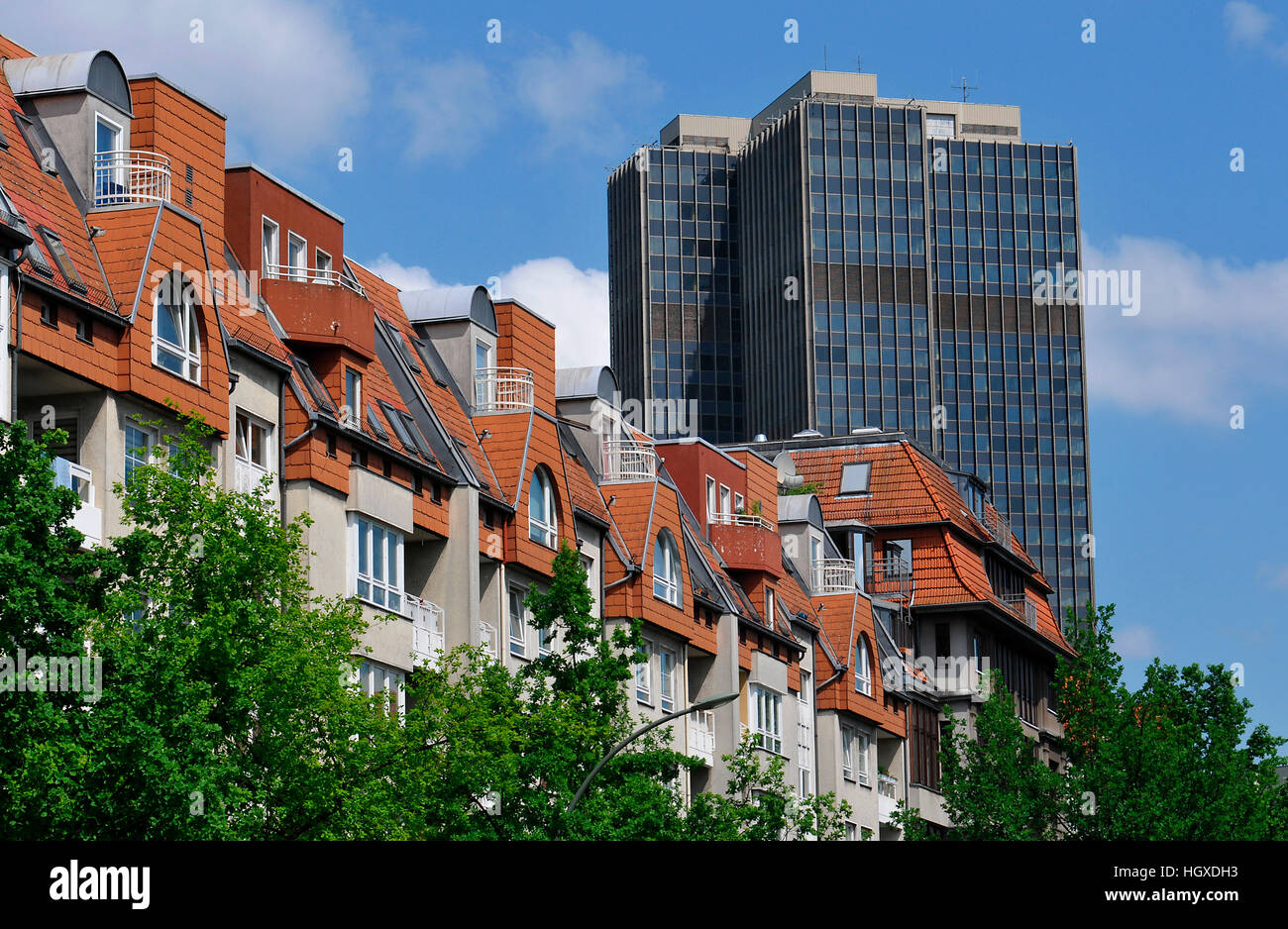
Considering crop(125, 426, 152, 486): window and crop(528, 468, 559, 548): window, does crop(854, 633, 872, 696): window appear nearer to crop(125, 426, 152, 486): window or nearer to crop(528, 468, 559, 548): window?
crop(528, 468, 559, 548): window

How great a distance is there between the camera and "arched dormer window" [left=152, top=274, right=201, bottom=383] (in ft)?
Result: 124

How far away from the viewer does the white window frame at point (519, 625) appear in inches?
2044

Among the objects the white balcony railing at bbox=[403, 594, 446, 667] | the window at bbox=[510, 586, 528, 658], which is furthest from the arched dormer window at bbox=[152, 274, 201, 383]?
the window at bbox=[510, 586, 528, 658]

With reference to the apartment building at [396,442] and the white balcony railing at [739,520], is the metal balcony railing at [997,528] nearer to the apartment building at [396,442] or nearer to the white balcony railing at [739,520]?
the apartment building at [396,442]

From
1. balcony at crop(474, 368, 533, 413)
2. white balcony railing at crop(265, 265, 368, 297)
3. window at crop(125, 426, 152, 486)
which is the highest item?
white balcony railing at crop(265, 265, 368, 297)

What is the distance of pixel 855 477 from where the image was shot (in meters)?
94.4

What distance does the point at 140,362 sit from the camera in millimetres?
36906

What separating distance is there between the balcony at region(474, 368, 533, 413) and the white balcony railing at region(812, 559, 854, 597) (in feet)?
76.1

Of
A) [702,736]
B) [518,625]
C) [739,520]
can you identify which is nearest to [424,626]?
[518,625]

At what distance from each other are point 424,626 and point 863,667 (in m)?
32.2

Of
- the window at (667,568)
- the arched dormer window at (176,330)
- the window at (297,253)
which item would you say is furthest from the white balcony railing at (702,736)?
the arched dormer window at (176,330)

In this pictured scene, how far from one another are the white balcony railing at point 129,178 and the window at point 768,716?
3178 cm
